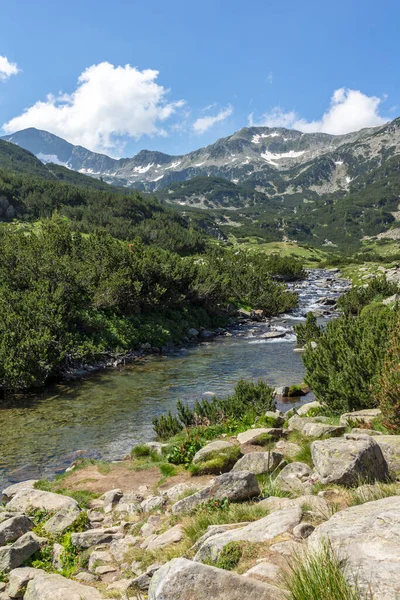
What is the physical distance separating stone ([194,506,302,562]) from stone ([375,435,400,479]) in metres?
2.60

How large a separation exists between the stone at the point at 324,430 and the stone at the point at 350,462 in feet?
10.3

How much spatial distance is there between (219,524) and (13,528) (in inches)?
154

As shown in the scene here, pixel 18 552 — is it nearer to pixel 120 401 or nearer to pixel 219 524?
pixel 219 524

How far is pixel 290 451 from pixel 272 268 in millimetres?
64651

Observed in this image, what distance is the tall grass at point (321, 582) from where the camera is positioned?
2764 millimetres

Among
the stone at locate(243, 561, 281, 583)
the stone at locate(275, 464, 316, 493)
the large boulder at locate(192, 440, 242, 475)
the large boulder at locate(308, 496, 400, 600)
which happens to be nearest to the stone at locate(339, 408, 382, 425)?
the large boulder at locate(192, 440, 242, 475)

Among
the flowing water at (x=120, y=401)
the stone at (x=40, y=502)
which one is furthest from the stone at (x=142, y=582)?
the flowing water at (x=120, y=401)

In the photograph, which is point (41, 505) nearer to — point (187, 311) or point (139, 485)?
point (139, 485)

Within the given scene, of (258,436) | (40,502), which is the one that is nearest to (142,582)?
(40,502)

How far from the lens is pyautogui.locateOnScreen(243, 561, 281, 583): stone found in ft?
11.7

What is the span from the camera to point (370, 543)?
3422 mm

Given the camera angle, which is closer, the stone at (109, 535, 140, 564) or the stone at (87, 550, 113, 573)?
the stone at (87, 550, 113, 573)

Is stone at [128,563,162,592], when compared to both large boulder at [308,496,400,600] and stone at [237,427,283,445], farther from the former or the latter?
stone at [237,427,283,445]

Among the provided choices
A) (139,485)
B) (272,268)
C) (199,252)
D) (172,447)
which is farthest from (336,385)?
(199,252)
